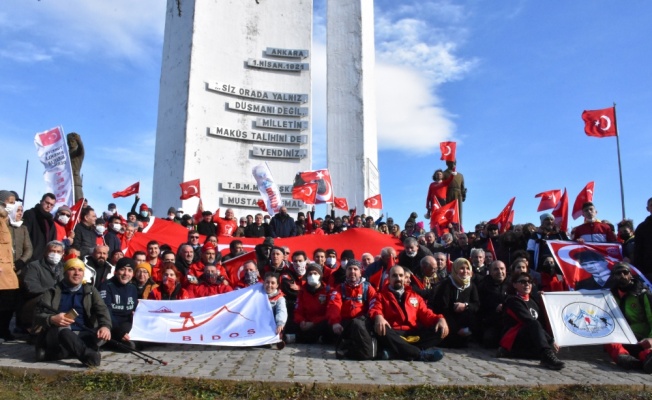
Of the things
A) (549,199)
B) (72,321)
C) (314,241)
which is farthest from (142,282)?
(549,199)

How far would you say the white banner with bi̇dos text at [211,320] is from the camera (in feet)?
21.7

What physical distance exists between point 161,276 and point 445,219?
705 centimetres

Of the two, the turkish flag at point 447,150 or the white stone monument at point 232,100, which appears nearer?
the turkish flag at point 447,150

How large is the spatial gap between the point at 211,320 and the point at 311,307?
139 cm

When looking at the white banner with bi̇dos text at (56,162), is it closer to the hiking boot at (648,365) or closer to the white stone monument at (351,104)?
the hiking boot at (648,365)

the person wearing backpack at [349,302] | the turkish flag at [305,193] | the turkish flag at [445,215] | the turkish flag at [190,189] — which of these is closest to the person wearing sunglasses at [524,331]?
the person wearing backpack at [349,302]

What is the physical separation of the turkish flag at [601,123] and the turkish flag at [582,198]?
2785 mm

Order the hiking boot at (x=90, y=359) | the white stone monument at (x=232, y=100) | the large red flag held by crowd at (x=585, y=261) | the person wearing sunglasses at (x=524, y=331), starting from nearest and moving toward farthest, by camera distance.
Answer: the hiking boot at (x=90, y=359) < the person wearing sunglasses at (x=524, y=331) < the large red flag held by crowd at (x=585, y=261) < the white stone monument at (x=232, y=100)

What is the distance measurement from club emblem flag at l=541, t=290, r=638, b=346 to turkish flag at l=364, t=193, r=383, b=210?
445 inches

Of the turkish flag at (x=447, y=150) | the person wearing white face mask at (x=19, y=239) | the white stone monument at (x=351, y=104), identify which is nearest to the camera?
the person wearing white face mask at (x=19, y=239)

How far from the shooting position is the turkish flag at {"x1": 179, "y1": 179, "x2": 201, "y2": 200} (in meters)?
15.7

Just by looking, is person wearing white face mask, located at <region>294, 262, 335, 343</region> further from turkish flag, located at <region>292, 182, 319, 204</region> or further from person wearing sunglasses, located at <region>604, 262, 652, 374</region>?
turkish flag, located at <region>292, 182, 319, 204</region>

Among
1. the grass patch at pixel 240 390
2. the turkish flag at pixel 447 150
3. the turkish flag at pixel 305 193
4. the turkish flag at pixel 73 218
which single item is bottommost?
the grass patch at pixel 240 390

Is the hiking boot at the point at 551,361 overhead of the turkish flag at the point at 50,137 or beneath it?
beneath
